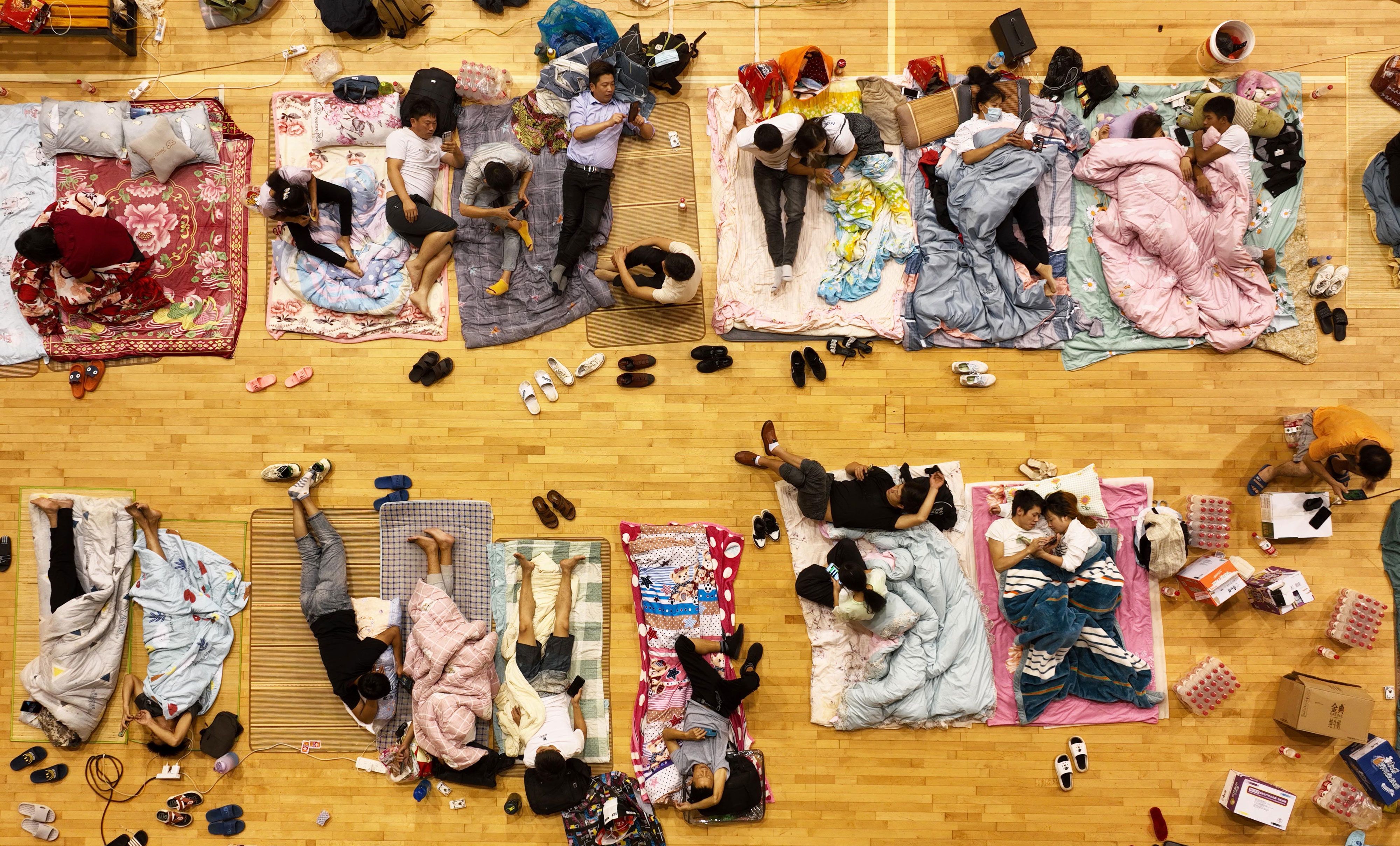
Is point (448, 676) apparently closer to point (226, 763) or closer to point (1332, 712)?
point (226, 763)

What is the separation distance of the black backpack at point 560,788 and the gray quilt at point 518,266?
129 inches

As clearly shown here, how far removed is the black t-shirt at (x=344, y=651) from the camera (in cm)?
568

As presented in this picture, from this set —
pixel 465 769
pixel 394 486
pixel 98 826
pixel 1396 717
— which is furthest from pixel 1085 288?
pixel 98 826

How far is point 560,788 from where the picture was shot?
5688mm

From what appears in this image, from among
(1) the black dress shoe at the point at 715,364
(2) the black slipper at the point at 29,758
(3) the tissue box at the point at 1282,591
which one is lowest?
(2) the black slipper at the point at 29,758

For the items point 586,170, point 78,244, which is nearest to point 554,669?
point 586,170

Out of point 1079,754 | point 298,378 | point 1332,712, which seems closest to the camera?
point 1332,712

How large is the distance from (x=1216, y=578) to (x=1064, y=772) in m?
1.84

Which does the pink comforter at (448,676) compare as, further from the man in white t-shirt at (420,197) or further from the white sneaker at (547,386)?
the man in white t-shirt at (420,197)

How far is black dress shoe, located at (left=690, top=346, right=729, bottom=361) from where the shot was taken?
5996 mm

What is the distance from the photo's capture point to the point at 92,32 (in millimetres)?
6086

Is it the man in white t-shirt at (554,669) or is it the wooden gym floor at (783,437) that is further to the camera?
the wooden gym floor at (783,437)

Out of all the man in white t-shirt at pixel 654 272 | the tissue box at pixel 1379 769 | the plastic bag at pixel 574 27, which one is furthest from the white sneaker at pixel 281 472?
the tissue box at pixel 1379 769

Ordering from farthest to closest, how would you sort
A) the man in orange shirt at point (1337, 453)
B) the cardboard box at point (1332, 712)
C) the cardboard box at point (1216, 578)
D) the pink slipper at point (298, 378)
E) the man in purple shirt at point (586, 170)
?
the pink slipper at point (298, 378) → the man in purple shirt at point (586, 170) → the cardboard box at point (1216, 578) → the cardboard box at point (1332, 712) → the man in orange shirt at point (1337, 453)
